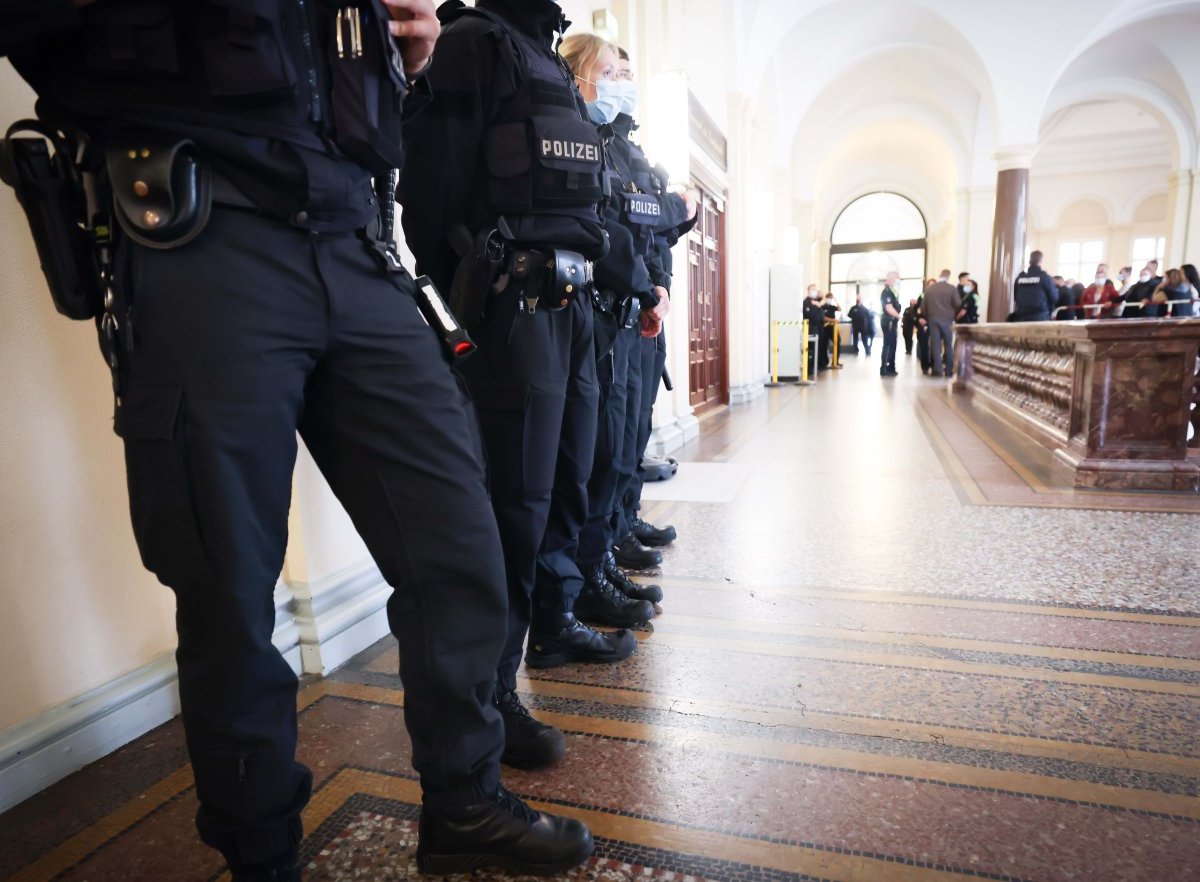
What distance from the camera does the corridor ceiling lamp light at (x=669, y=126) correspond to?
4.54m

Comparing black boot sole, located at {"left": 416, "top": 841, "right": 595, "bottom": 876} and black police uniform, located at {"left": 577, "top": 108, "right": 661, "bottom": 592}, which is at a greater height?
black police uniform, located at {"left": 577, "top": 108, "right": 661, "bottom": 592}

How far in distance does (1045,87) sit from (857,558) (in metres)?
11.3

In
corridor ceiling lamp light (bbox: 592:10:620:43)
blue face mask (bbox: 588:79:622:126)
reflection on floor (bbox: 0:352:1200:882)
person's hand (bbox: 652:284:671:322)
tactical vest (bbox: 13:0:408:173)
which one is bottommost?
reflection on floor (bbox: 0:352:1200:882)

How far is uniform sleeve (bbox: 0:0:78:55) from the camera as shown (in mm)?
771

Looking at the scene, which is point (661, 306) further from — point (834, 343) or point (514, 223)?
point (834, 343)

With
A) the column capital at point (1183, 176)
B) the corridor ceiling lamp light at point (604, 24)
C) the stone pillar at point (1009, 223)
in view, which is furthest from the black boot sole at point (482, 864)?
the column capital at point (1183, 176)

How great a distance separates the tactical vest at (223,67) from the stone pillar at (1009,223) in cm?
1181

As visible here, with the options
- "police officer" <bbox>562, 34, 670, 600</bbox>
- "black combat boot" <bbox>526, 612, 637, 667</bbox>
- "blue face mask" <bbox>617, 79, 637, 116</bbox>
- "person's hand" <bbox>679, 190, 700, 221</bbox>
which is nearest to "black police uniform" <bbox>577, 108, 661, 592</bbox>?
"police officer" <bbox>562, 34, 670, 600</bbox>

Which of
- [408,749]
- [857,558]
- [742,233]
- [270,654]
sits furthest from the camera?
[742,233]

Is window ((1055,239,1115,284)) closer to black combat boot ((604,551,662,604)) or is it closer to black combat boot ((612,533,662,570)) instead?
black combat boot ((612,533,662,570))

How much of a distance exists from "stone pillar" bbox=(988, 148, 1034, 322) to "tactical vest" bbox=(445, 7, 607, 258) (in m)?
11.2

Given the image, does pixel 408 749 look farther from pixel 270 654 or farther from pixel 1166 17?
pixel 1166 17

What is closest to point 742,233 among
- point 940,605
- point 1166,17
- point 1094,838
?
point 940,605

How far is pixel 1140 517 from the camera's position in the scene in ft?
11.1
